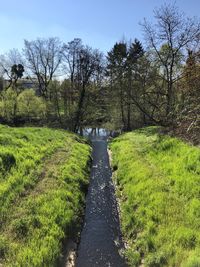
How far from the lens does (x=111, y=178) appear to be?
855 inches

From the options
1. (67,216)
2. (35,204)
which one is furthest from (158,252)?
(35,204)

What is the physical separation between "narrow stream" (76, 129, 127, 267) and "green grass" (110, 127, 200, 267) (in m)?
0.41

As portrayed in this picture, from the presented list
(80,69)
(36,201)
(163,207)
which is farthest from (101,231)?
(80,69)

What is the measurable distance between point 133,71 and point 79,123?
11280 mm

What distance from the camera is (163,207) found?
42.0 feet

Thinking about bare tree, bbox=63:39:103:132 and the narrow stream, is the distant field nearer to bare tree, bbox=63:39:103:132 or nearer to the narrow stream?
the narrow stream

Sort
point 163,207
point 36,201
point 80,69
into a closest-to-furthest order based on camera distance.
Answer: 1. point 163,207
2. point 36,201
3. point 80,69

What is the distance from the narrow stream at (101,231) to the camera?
10.8 meters

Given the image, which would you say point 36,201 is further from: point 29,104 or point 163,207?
point 29,104

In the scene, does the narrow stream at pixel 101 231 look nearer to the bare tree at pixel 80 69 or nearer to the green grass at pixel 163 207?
the green grass at pixel 163 207

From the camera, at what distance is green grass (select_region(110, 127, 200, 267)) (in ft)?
32.7

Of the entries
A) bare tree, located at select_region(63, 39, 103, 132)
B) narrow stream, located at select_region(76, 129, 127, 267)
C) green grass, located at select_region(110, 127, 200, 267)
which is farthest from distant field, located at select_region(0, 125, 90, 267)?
bare tree, located at select_region(63, 39, 103, 132)

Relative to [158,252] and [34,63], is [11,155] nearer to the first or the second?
[158,252]

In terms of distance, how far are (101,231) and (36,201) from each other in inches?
109
